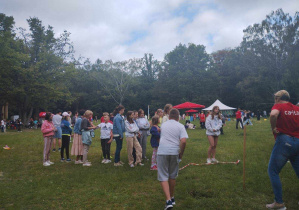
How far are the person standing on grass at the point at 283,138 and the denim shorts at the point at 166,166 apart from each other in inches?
68.2

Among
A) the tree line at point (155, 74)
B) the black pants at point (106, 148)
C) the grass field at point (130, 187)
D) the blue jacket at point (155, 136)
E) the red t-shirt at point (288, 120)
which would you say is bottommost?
the grass field at point (130, 187)

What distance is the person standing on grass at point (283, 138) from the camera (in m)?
4.05

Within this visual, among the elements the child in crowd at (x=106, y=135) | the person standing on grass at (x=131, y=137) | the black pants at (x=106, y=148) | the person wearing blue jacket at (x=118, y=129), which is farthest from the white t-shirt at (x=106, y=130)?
the person standing on grass at (x=131, y=137)

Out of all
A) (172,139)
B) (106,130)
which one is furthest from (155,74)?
(172,139)

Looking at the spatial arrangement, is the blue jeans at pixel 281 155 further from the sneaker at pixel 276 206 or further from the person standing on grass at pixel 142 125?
the person standing on grass at pixel 142 125

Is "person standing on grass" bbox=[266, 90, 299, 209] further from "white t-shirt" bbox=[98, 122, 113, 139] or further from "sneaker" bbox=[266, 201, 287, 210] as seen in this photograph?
"white t-shirt" bbox=[98, 122, 113, 139]

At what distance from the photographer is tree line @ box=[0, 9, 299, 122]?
29719mm

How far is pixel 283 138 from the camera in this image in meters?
4.09

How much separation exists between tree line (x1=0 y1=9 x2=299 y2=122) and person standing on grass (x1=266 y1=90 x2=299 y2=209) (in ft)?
96.3

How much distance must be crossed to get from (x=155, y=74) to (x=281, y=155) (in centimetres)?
6717

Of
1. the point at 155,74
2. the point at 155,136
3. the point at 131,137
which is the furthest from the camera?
the point at 155,74

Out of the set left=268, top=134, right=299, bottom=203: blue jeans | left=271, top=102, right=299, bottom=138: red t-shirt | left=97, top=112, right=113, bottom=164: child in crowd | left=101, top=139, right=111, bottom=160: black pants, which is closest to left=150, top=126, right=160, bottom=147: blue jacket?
left=97, top=112, right=113, bottom=164: child in crowd

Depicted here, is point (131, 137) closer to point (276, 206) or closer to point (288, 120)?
point (276, 206)

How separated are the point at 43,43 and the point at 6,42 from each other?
179 inches
